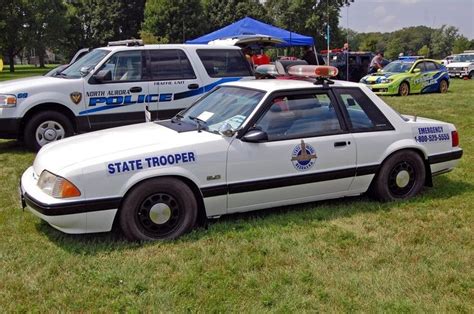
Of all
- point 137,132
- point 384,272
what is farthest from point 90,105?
point 384,272

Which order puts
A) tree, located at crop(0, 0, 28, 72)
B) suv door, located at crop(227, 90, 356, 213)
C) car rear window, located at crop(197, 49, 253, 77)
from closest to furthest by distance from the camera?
suv door, located at crop(227, 90, 356, 213) < car rear window, located at crop(197, 49, 253, 77) < tree, located at crop(0, 0, 28, 72)

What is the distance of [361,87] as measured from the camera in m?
5.16

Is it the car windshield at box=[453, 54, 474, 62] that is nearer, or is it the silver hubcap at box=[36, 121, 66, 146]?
the silver hubcap at box=[36, 121, 66, 146]

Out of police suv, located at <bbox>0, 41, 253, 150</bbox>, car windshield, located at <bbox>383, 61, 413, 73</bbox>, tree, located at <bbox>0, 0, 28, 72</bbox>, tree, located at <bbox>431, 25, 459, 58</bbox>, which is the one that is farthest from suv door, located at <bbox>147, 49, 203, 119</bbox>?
tree, located at <bbox>431, 25, 459, 58</bbox>

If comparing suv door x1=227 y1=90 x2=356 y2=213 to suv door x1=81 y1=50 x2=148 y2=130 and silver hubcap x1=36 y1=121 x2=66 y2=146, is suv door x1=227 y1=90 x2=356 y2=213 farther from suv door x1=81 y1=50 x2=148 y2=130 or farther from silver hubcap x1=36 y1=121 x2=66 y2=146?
silver hubcap x1=36 y1=121 x2=66 y2=146

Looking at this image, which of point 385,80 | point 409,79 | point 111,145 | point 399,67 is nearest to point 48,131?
point 111,145

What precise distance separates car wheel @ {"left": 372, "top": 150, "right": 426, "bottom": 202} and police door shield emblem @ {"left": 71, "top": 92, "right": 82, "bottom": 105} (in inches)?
198

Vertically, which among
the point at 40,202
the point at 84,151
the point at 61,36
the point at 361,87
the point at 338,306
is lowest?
the point at 338,306

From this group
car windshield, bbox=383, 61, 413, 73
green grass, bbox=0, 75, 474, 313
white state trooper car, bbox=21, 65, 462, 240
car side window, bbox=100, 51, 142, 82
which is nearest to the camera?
green grass, bbox=0, 75, 474, 313

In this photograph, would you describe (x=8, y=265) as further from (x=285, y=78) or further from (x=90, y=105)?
(x=90, y=105)

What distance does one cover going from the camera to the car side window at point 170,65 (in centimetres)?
830

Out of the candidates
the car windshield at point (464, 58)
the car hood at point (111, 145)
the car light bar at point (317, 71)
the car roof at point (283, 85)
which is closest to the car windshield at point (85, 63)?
the car hood at point (111, 145)

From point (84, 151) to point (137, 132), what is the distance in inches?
26.8

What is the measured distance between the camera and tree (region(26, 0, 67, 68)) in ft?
163
